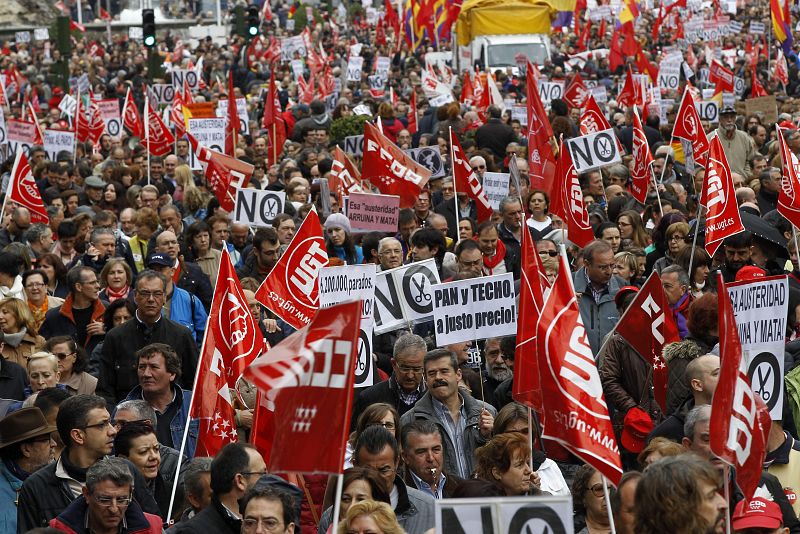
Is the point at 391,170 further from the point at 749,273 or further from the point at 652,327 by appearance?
the point at 652,327

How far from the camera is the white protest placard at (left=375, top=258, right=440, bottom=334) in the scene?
971 centimetres

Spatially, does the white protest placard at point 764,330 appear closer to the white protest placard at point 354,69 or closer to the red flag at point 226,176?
the red flag at point 226,176

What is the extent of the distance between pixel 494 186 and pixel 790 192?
13.4 ft

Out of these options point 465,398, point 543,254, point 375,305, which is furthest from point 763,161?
point 465,398

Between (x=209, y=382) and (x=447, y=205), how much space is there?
267 inches

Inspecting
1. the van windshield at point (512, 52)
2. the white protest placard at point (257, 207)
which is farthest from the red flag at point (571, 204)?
the van windshield at point (512, 52)

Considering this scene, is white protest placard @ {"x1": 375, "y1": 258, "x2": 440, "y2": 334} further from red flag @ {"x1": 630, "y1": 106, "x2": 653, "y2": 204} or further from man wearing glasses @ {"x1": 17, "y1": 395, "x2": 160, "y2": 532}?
red flag @ {"x1": 630, "y1": 106, "x2": 653, "y2": 204}

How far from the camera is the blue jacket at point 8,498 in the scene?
22.1 feet

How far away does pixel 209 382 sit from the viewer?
8109 millimetres

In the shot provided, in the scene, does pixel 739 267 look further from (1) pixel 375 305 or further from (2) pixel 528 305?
(2) pixel 528 305

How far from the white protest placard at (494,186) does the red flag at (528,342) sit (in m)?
6.89

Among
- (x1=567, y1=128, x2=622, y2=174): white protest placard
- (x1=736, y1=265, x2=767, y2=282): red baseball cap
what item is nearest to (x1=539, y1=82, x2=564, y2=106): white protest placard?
(x1=567, y1=128, x2=622, y2=174): white protest placard

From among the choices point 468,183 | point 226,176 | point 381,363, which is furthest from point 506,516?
point 226,176

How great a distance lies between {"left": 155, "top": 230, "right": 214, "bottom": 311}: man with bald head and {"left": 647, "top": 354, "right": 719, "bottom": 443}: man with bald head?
16.4 ft
